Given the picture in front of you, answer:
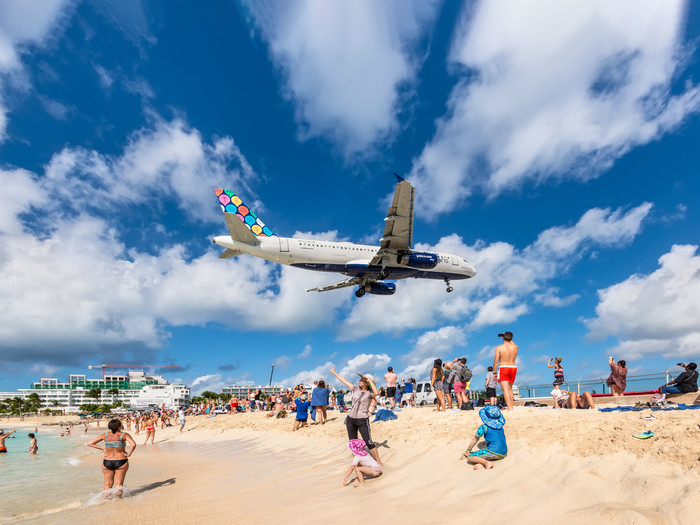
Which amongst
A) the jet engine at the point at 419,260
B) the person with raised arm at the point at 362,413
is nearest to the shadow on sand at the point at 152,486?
the person with raised arm at the point at 362,413

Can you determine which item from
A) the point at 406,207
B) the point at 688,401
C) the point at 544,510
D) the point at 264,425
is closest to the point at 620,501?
the point at 544,510

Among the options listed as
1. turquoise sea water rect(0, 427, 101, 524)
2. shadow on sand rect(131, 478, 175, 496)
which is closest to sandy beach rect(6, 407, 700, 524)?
shadow on sand rect(131, 478, 175, 496)

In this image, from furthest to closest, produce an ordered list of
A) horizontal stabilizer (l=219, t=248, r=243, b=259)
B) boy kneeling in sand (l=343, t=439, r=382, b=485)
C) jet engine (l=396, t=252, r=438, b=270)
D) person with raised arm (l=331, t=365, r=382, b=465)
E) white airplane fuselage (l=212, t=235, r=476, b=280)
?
1. horizontal stabilizer (l=219, t=248, r=243, b=259)
2. jet engine (l=396, t=252, r=438, b=270)
3. white airplane fuselage (l=212, t=235, r=476, b=280)
4. person with raised arm (l=331, t=365, r=382, b=465)
5. boy kneeling in sand (l=343, t=439, r=382, b=485)

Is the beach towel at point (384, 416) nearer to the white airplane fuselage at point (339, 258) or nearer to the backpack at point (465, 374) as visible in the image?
the backpack at point (465, 374)

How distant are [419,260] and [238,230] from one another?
38.0 feet

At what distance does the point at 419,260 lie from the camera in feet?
90.8

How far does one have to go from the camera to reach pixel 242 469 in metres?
10.4

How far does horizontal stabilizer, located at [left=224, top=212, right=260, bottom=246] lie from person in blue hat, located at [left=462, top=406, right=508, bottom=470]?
2165 centimetres

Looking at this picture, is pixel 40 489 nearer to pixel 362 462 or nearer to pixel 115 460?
pixel 115 460

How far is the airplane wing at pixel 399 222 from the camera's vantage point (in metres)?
23.8

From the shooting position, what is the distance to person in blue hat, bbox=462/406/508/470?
616 cm

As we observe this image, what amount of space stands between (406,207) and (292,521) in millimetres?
20914

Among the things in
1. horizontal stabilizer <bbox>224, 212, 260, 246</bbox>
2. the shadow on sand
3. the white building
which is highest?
horizontal stabilizer <bbox>224, 212, 260, 246</bbox>

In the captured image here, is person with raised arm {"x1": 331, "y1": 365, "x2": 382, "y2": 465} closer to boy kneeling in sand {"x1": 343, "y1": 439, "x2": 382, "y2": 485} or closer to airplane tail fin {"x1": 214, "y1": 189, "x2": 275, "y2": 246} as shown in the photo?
boy kneeling in sand {"x1": 343, "y1": 439, "x2": 382, "y2": 485}
